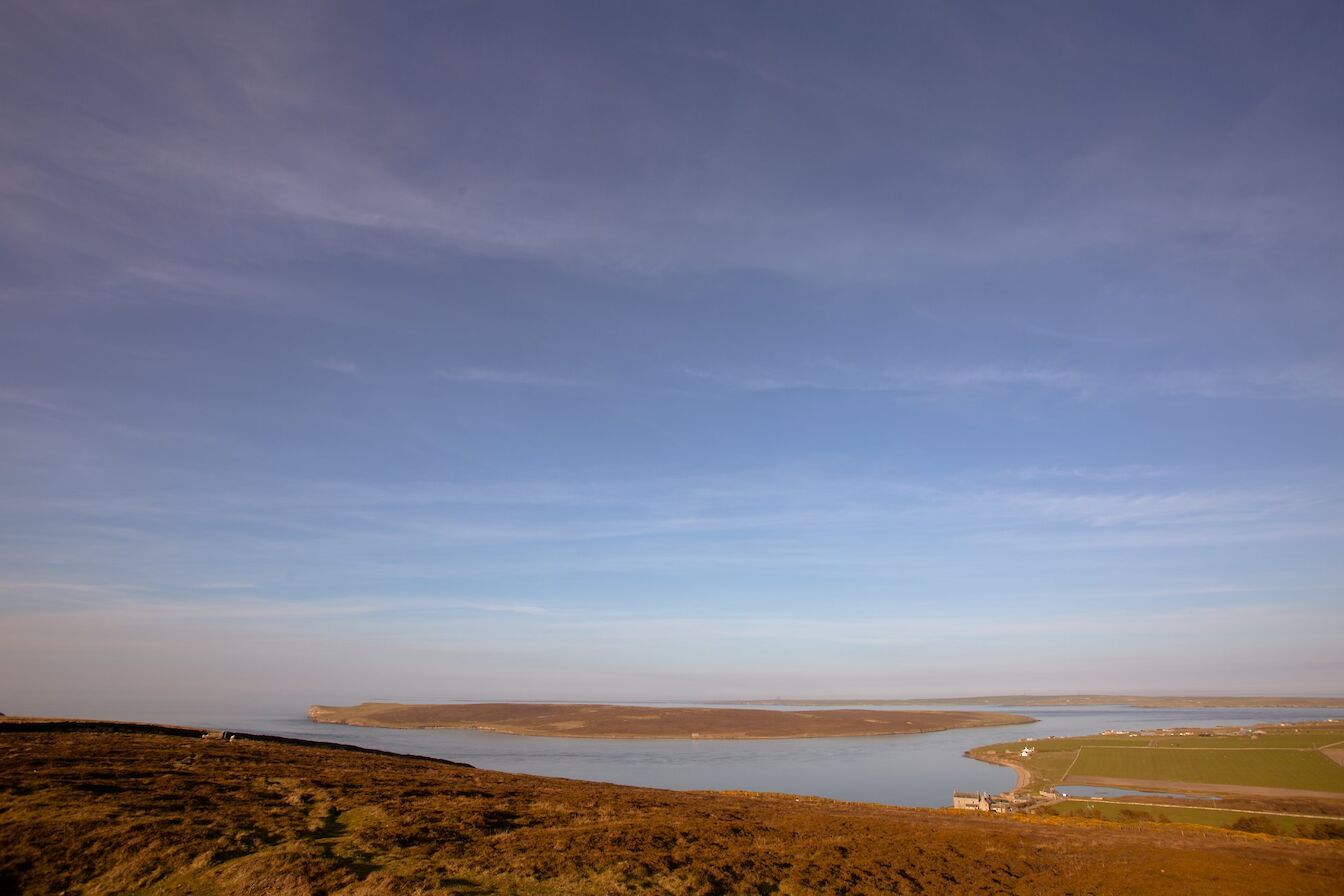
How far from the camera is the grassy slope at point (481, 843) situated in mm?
12438

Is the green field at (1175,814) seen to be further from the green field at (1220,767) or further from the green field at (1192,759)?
the green field at (1220,767)

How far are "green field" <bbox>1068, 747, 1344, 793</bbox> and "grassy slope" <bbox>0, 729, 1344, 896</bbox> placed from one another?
7315cm

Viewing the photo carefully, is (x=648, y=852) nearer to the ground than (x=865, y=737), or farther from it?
farther from it

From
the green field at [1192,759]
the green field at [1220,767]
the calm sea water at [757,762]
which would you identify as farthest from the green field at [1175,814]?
the green field at [1220,767]

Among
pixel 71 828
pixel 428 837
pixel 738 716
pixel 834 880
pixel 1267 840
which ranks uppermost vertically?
pixel 71 828

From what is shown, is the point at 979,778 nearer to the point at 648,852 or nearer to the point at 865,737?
the point at 865,737

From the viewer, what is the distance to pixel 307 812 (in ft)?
56.2

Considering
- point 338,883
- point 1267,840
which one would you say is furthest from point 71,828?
point 1267,840

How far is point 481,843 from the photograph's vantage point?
15.6 m

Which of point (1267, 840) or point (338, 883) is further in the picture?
point (1267, 840)

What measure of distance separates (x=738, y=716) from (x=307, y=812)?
188 m

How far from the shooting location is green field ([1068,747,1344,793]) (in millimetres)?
78169

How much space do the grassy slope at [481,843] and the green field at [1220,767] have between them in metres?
73.2

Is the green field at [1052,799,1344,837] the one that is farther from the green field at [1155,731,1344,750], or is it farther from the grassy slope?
the green field at [1155,731,1344,750]
